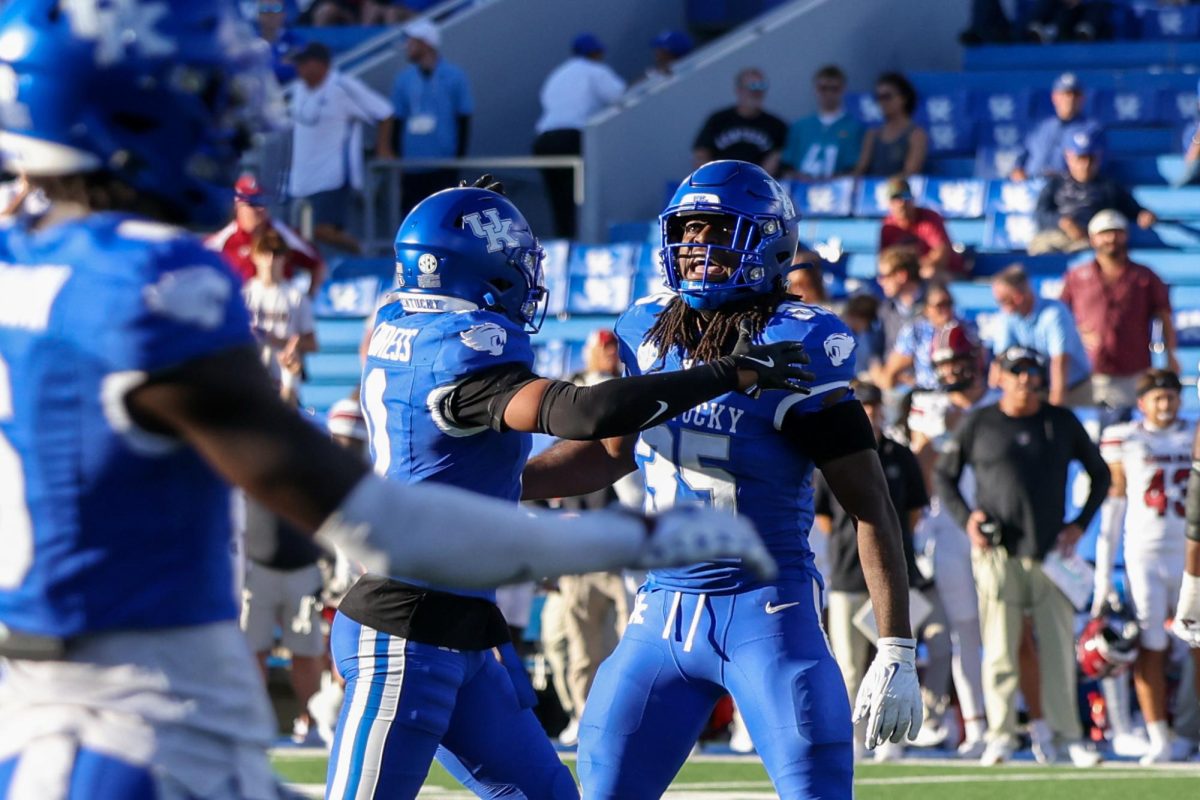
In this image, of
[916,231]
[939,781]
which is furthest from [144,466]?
[916,231]

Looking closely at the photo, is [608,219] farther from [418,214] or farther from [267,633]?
[418,214]

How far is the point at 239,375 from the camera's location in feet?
7.04

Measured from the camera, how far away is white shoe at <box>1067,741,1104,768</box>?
8.48 metres

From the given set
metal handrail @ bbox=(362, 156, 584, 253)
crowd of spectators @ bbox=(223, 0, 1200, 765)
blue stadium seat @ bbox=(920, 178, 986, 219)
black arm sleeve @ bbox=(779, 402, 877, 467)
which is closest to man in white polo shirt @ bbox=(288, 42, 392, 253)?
crowd of spectators @ bbox=(223, 0, 1200, 765)

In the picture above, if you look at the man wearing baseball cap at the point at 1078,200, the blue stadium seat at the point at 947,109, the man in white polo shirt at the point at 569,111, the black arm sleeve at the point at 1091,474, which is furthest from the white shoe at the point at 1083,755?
the blue stadium seat at the point at 947,109

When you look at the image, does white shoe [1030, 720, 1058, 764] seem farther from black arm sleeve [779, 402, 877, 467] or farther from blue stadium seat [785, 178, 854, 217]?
black arm sleeve [779, 402, 877, 467]

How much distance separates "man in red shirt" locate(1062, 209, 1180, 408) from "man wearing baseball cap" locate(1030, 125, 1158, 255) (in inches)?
48.7

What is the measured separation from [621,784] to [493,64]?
37.4 feet

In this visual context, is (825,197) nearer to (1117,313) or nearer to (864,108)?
(864,108)

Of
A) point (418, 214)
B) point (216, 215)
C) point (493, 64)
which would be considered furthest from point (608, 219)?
point (216, 215)

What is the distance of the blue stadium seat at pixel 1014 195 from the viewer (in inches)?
488

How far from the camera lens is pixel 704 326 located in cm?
432

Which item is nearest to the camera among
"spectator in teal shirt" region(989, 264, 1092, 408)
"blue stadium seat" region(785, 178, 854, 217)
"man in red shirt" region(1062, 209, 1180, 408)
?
"spectator in teal shirt" region(989, 264, 1092, 408)

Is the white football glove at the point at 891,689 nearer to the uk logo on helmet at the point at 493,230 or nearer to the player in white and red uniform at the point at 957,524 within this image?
the uk logo on helmet at the point at 493,230
